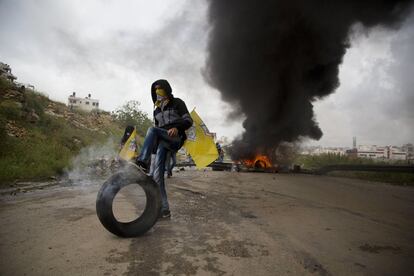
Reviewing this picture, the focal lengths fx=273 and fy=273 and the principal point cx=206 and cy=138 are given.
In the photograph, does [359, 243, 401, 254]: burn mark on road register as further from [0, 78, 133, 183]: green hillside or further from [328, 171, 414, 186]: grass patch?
[328, 171, 414, 186]: grass patch

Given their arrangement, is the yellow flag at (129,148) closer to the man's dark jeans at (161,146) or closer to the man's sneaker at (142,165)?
the man's dark jeans at (161,146)

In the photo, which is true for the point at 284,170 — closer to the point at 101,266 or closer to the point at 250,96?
the point at 250,96

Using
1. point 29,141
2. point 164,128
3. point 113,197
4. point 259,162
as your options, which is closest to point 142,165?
point 113,197

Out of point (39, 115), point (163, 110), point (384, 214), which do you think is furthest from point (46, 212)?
point (39, 115)

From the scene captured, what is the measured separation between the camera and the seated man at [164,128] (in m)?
3.85

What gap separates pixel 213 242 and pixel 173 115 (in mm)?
1926

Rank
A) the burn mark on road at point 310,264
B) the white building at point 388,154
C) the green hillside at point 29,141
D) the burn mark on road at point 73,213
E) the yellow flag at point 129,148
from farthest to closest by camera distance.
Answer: the white building at point 388,154 → the yellow flag at point 129,148 → the green hillside at point 29,141 → the burn mark on road at point 73,213 → the burn mark on road at point 310,264

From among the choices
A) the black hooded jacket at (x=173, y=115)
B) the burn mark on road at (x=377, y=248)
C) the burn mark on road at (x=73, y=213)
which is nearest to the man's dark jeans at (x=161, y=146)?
the black hooded jacket at (x=173, y=115)

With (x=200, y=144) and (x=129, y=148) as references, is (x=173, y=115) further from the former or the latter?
(x=129, y=148)

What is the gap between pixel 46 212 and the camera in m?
4.34

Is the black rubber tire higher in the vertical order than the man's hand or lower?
lower

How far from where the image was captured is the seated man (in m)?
3.85

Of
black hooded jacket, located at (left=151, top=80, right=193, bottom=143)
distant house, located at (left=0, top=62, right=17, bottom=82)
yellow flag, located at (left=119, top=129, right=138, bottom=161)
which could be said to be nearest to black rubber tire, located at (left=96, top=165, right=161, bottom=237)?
black hooded jacket, located at (left=151, top=80, right=193, bottom=143)

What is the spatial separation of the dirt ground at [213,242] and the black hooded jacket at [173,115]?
4.56 ft
